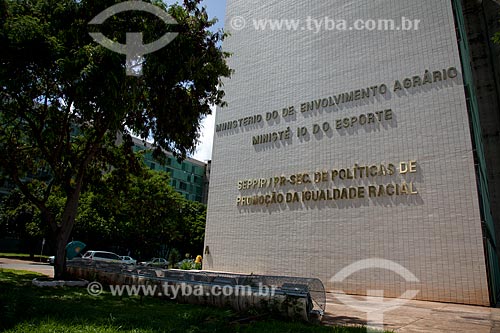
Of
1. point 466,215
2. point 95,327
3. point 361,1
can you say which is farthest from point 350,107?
point 95,327

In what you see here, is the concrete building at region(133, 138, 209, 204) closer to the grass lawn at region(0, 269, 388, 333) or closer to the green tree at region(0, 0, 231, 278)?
the green tree at region(0, 0, 231, 278)

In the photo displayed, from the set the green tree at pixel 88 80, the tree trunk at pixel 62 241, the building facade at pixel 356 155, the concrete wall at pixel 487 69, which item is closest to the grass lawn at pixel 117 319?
the tree trunk at pixel 62 241

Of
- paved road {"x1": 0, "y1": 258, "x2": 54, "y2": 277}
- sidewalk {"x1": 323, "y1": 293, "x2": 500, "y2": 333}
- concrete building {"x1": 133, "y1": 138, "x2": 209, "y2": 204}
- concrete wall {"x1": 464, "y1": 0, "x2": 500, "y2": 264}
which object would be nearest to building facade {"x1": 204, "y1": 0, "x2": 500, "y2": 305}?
concrete wall {"x1": 464, "y1": 0, "x2": 500, "y2": 264}

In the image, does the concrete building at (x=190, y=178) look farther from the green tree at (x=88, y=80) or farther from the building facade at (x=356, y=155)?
the green tree at (x=88, y=80)

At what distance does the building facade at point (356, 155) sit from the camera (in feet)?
35.4

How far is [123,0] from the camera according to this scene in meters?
9.21

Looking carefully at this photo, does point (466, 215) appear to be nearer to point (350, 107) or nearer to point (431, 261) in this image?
point (431, 261)

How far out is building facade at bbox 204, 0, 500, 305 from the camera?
10.8 meters

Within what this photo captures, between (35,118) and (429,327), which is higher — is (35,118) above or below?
above

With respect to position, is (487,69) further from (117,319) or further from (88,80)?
(117,319)

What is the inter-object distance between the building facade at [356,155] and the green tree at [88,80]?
4950mm

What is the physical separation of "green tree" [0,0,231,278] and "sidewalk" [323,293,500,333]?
662 centimetres

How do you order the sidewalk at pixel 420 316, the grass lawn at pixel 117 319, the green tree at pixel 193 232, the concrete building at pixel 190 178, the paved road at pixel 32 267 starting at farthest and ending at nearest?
the concrete building at pixel 190 178
the green tree at pixel 193 232
the paved road at pixel 32 267
the sidewalk at pixel 420 316
the grass lawn at pixel 117 319

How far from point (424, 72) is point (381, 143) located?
9.07 feet
